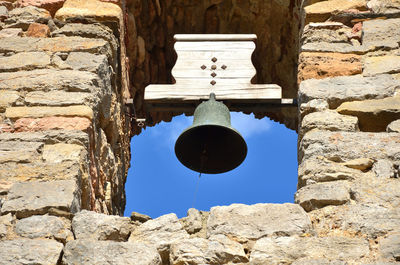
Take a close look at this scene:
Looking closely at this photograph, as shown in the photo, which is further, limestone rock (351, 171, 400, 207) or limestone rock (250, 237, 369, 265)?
limestone rock (351, 171, 400, 207)

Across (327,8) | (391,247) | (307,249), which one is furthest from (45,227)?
(327,8)

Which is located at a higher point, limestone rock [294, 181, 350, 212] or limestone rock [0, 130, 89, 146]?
limestone rock [0, 130, 89, 146]

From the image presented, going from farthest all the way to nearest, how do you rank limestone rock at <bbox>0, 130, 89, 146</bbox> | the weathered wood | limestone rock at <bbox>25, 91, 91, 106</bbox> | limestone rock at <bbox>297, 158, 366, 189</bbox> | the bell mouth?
the weathered wood < the bell mouth < limestone rock at <bbox>25, 91, 91, 106</bbox> < limestone rock at <bbox>0, 130, 89, 146</bbox> < limestone rock at <bbox>297, 158, 366, 189</bbox>

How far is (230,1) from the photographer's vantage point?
6.35 metres

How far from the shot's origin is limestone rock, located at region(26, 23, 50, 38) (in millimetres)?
5262

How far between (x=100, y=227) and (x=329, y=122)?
1268 millimetres

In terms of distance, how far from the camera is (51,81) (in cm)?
474

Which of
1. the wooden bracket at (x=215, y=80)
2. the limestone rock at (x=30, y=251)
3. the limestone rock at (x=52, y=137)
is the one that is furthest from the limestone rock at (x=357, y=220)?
the wooden bracket at (x=215, y=80)

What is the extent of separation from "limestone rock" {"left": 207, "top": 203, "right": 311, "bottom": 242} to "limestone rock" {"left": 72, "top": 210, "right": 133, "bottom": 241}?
1.15 ft

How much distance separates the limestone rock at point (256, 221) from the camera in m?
3.73

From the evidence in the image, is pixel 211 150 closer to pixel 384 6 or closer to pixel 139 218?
pixel 139 218

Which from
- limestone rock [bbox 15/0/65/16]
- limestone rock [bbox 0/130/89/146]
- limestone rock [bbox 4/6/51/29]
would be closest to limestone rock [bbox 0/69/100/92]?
limestone rock [bbox 0/130/89/146]

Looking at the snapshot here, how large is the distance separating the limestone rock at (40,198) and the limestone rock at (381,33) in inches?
76.8

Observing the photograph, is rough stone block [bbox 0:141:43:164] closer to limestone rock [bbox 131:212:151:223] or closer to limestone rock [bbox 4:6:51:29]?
limestone rock [bbox 131:212:151:223]
